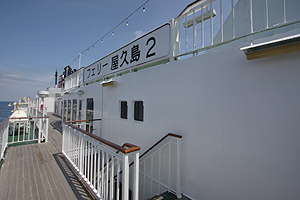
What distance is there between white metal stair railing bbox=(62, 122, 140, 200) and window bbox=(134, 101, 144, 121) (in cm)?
94

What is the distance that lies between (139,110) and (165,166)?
1.43 meters

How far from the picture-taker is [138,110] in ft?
11.5

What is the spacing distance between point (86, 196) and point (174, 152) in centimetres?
161

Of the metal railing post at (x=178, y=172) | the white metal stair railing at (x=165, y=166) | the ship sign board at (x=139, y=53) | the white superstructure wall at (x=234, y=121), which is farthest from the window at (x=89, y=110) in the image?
the metal railing post at (x=178, y=172)

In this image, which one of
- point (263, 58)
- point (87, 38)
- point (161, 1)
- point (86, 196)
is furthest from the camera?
point (87, 38)

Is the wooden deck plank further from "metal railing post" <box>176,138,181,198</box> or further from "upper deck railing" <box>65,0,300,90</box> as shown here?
"upper deck railing" <box>65,0,300,90</box>

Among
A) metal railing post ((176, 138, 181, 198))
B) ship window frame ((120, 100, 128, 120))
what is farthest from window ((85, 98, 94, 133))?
metal railing post ((176, 138, 181, 198))

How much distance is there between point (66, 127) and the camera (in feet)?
11.6

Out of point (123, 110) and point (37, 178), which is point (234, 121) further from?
point (37, 178)

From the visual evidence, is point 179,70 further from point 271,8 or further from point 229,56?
point 271,8

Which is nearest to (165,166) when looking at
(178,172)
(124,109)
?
(178,172)

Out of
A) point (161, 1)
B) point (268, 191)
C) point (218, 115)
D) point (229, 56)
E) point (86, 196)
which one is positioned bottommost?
point (86, 196)

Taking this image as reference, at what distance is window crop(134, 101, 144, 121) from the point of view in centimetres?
340

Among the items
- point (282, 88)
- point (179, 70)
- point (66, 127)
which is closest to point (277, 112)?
point (282, 88)
